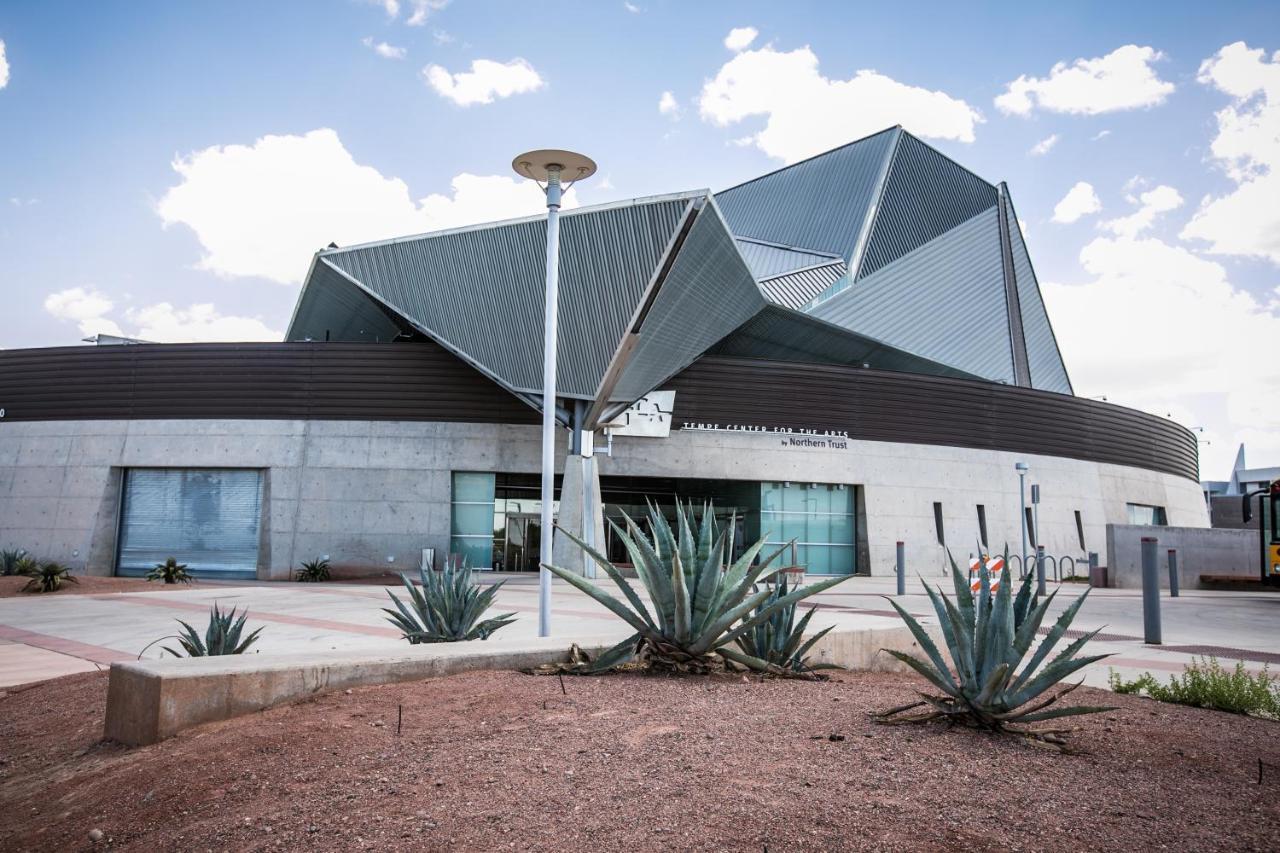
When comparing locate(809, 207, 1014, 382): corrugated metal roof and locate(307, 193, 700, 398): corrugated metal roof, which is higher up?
locate(809, 207, 1014, 382): corrugated metal roof

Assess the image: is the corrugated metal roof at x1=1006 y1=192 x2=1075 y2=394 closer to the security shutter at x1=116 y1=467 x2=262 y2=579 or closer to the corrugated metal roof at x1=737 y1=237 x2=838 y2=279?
the corrugated metal roof at x1=737 y1=237 x2=838 y2=279

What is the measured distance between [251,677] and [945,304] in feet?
130

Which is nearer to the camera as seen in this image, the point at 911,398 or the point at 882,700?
the point at 882,700

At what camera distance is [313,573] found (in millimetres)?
27781

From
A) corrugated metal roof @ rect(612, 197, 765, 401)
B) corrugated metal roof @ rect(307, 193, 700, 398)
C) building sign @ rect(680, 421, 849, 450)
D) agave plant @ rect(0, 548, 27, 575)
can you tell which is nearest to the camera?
corrugated metal roof @ rect(612, 197, 765, 401)

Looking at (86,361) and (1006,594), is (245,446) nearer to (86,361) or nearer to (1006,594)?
(86,361)

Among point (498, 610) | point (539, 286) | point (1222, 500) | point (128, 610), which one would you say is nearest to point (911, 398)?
point (539, 286)

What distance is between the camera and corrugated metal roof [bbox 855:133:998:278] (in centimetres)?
3897

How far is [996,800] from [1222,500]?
68.8m

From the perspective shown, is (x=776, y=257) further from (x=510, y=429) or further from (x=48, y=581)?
(x=48, y=581)

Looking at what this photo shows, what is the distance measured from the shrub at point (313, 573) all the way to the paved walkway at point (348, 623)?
5938 millimetres

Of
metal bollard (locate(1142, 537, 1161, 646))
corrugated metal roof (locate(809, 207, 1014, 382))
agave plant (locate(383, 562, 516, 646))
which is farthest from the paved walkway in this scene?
corrugated metal roof (locate(809, 207, 1014, 382))

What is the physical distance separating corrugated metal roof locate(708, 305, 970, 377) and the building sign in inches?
140

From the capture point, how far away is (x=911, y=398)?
3412 centimetres
